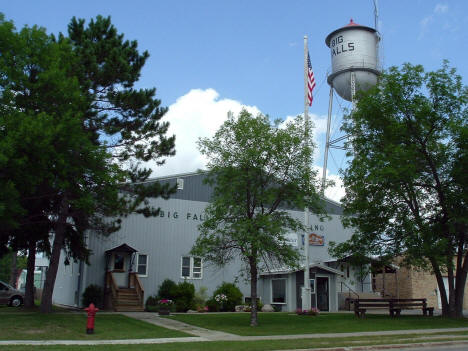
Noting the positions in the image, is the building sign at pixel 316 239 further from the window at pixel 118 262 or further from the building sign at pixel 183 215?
the window at pixel 118 262

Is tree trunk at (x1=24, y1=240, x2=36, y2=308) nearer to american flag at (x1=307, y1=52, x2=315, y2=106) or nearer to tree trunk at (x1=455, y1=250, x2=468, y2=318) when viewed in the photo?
american flag at (x1=307, y1=52, x2=315, y2=106)

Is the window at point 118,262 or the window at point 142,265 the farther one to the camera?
the window at point 142,265

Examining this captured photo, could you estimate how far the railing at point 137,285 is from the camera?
87.9 feet

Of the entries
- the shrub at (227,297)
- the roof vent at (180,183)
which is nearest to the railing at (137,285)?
the shrub at (227,297)

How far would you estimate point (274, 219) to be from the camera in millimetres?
19531

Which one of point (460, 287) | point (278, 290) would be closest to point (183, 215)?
point (278, 290)

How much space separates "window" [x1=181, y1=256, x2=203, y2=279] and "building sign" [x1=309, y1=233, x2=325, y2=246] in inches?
349

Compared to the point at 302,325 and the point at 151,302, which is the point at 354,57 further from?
the point at 302,325

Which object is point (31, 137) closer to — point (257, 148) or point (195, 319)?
point (257, 148)

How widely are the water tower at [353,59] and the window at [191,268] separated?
11.3m

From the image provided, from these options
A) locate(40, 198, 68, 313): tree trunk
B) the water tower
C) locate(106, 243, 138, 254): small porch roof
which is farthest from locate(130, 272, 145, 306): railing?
the water tower

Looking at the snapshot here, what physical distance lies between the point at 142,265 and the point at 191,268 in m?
3.16

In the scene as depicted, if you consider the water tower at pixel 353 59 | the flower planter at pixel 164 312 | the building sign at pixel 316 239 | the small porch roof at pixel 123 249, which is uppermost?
the water tower at pixel 353 59

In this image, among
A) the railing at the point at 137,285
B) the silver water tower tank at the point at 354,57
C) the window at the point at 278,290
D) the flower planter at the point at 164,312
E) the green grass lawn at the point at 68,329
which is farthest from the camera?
the silver water tower tank at the point at 354,57
